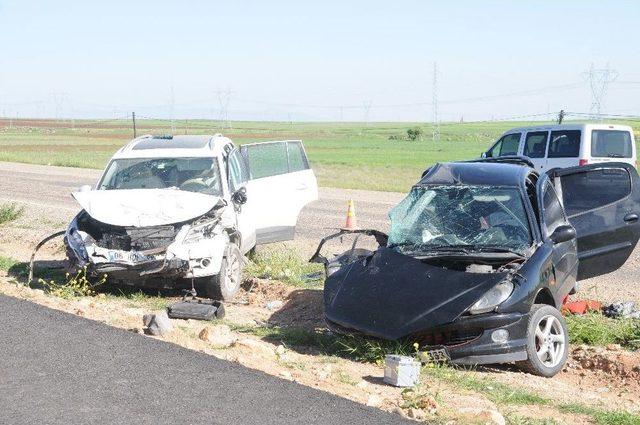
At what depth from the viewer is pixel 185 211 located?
10.9 m

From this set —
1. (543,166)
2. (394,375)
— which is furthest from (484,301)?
(543,166)

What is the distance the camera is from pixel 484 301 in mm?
7758

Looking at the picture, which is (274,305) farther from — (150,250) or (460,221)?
(460,221)

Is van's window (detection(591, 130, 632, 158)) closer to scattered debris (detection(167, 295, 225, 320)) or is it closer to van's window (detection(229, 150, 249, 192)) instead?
van's window (detection(229, 150, 249, 192))

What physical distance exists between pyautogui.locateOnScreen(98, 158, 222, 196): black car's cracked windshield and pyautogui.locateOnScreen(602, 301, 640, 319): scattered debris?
464 cm

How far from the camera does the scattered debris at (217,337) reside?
838 cm

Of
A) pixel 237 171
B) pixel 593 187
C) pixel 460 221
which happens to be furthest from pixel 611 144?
pixel 460 221

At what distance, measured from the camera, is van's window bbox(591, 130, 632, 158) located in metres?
21.7

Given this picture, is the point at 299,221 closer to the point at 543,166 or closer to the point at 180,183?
the point at 543,166

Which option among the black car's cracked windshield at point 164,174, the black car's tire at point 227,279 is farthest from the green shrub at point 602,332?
the black car's cracked windshield at point 164,174

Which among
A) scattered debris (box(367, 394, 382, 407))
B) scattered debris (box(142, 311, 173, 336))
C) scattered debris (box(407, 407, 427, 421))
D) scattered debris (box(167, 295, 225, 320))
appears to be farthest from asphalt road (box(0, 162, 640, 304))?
scattered debris (box(407, 407, 427, 421))

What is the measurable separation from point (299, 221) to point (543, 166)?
593cm

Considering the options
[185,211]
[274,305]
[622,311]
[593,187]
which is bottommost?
[274,305]

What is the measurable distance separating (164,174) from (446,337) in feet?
17.8
